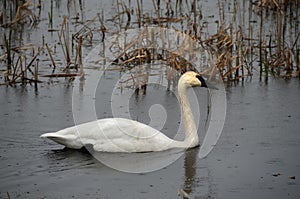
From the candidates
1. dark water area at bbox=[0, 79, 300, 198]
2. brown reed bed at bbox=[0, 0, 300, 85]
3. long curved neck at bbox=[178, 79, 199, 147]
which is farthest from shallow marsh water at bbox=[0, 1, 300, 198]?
brown reed bed at bbox=[0, 0, 300, 85]

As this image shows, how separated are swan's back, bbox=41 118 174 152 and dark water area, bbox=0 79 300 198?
15cm

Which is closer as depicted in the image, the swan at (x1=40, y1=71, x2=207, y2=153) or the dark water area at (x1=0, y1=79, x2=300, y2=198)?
the dark water area at (x1=0, y1=79, x2=300, y2=198)

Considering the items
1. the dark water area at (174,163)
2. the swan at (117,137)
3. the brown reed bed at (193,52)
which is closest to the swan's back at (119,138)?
the swan at (117,137)

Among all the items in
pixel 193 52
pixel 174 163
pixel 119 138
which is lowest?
pixel 174 163

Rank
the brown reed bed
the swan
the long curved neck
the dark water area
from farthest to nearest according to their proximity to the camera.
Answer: the brown reed bed, the long curved neck, the swan, the dark water area

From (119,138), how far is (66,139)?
56cm

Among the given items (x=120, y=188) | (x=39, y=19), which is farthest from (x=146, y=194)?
(x=39, y=19)

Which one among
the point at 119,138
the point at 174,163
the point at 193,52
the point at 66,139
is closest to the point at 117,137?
the point at 119,138

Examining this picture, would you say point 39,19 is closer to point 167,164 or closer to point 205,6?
point 205,6

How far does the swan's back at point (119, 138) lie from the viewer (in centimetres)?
768

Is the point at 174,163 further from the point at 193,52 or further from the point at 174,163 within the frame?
the point at 193,52

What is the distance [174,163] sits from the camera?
7359 mm

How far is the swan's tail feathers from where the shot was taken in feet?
24.7

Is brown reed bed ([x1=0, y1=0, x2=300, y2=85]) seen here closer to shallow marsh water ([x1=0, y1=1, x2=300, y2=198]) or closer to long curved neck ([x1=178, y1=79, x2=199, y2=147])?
shallow marsh water ([x1=0, y1=1, x2=300, y2=198])
